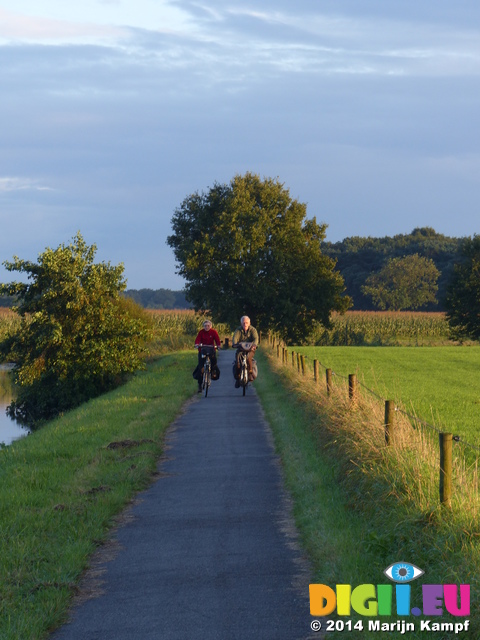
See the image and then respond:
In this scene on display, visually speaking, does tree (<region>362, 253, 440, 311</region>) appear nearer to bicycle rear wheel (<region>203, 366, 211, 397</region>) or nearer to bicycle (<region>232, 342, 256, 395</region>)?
bicycle rear wheel (<region>203, 366, 211, 397</region>)

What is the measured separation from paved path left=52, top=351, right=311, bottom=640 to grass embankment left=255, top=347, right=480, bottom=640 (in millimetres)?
318

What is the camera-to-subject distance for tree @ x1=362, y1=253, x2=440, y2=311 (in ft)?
380

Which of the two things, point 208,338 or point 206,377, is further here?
point 206,377

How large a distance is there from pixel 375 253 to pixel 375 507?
411 feet

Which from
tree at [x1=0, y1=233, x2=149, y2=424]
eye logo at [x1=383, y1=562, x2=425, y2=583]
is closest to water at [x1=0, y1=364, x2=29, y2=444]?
tree at [x1=0, y1=233, x2=149, y2=424]

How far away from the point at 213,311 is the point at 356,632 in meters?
52.6

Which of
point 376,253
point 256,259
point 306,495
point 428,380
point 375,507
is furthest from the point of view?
point 376,253

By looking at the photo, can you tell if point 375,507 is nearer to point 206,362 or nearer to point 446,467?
point 446,467

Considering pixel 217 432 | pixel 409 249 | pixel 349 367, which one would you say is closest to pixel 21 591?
pixel 217 432

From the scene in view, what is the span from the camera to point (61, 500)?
966 centimetres

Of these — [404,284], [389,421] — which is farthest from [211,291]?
[404,284]

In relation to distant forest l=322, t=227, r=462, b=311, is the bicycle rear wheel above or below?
below

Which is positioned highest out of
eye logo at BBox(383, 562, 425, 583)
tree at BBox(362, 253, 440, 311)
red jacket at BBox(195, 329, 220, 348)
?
tree at BBox(362, 253, 440, 311)

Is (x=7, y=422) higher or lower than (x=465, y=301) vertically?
lower
